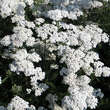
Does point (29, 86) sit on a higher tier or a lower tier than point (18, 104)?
lower

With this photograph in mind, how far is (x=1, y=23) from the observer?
7500 millimetres

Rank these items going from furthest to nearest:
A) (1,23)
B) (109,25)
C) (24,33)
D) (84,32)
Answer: (109,25) → (1,23) → (84,32) → (24,33)

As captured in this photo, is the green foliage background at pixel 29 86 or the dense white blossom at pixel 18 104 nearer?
the dense white blossom at pixel 18 104

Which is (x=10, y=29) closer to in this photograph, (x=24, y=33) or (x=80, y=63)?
(x=24, y=33)

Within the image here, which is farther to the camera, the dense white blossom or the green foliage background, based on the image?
the green foliage background

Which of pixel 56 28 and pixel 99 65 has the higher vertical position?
pixel 56 28

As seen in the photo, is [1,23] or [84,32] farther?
[1,23]

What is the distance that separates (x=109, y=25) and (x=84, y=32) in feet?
4.35

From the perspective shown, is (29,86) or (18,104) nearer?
(18,104)

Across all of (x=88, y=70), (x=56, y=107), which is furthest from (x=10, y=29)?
(x=56, y=107)

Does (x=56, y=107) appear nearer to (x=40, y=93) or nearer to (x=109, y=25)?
(x=40, y=93)

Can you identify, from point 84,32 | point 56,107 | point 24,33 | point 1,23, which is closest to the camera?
point 56,107

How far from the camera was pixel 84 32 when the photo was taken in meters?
6.91

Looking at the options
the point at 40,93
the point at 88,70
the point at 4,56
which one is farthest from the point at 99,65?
the point at 4,56
